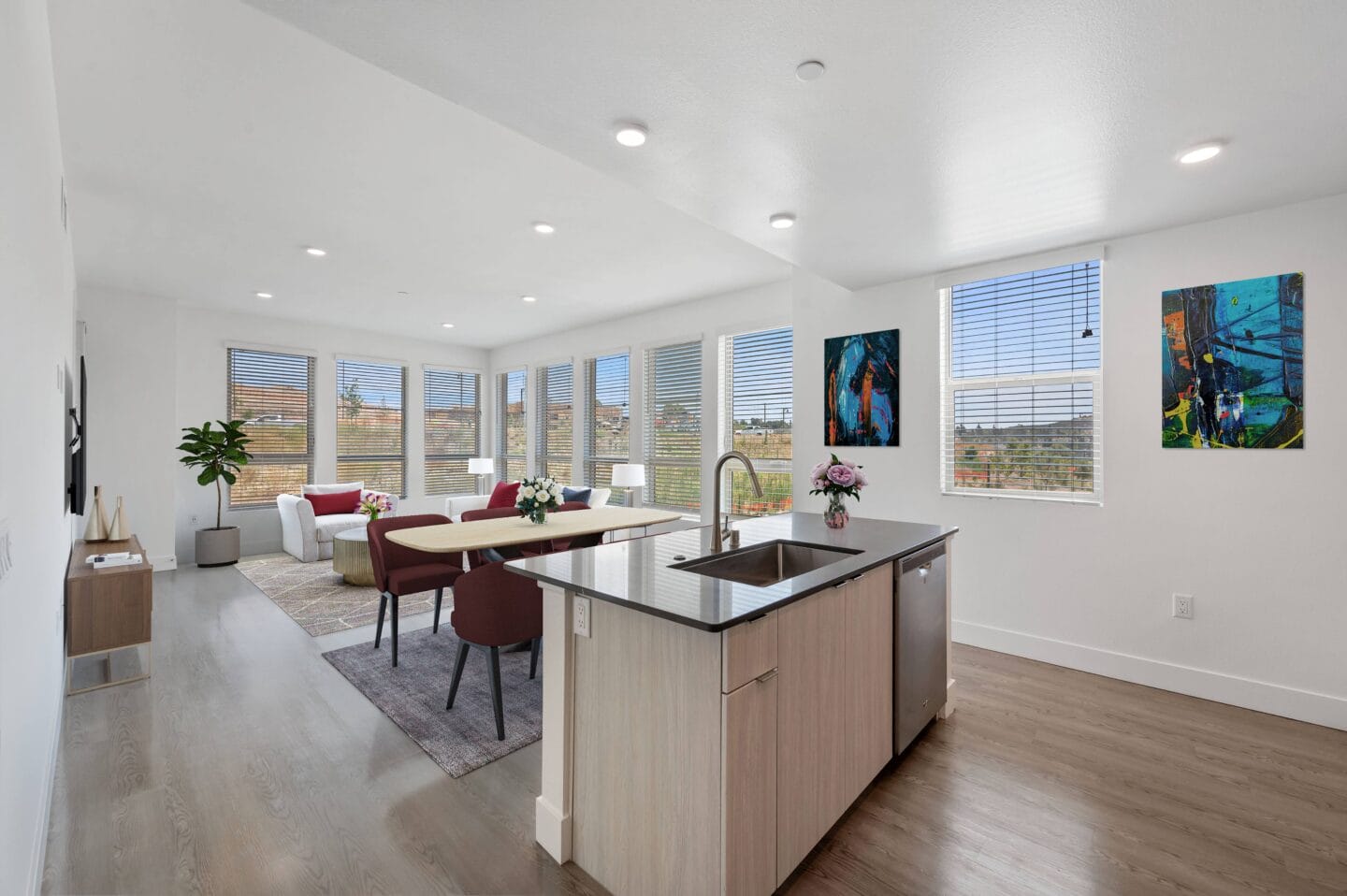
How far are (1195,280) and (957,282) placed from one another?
1.17m

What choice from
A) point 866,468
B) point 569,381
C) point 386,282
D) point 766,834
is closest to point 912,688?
point 766,834

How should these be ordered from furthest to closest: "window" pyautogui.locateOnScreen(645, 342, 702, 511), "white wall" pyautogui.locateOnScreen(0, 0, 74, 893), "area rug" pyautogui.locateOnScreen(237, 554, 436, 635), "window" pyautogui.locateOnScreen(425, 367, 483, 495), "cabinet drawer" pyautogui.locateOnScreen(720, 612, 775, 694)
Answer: "window" pyautogui.locateOnScreen(425, 367, 483, 495) → "window" pyautogui.locateOnScreen(645, 342, 702, 511) → "area rug" pyautogui.locateOnScreen(237, 554, 436, 635) → "cabinet drawer" pyautogui.locateOnScreen(720, 612, 775, 694) → "white wall" pyautogui.locateOnScreen(0, 0, 74, 893)

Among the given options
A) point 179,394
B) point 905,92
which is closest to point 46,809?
point 905,92

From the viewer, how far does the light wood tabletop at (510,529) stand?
311cm

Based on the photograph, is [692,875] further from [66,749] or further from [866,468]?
[866,468]

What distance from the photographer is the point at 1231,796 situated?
218cm

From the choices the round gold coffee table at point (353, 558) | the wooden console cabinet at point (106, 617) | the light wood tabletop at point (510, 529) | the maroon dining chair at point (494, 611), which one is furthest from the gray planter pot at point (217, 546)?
the maroon dining chair at point (494, 611)

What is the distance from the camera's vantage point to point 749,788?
59.2 inches

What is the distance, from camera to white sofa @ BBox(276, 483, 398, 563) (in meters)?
6.23

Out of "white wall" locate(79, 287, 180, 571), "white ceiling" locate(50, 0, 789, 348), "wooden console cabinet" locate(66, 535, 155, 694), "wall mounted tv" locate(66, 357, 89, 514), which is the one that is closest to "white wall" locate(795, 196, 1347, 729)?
"white ceiling" locate(50, 0, 789, 348)

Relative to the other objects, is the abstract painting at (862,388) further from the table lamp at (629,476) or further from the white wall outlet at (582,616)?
the white wall outlet at (582,616)

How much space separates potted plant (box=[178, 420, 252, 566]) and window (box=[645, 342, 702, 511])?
14.1ft

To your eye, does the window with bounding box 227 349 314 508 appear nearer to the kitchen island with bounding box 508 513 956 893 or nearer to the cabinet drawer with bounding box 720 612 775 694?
the kitchen island with bounding box 508 513 956 893

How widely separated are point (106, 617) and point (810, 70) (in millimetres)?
4167
